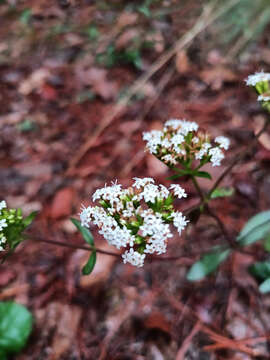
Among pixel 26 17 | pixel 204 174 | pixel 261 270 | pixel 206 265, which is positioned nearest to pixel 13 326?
pixel 206 265

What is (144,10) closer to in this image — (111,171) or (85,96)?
(85,96)

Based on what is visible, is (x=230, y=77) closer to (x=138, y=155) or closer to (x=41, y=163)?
(x=138, y=155)

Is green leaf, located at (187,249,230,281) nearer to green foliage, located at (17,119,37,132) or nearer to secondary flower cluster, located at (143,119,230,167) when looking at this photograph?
secondary flower cluster, located at (143,119,230,167)

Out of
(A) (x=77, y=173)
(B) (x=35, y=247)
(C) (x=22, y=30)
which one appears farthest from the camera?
(C) (x=22, y=30)

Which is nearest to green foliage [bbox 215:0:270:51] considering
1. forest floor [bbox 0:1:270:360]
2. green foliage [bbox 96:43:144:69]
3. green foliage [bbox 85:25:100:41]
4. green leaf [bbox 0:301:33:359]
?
forest floor [bbox 0:1:270:360]

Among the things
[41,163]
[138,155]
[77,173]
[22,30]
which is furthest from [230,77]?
[22,30]
